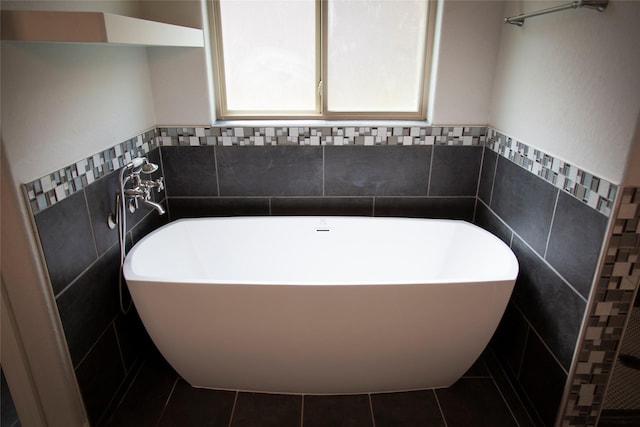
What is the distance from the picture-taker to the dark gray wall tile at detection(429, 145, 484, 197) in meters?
2.29

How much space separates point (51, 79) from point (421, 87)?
5.73 ft

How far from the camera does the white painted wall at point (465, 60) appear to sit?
2.06m

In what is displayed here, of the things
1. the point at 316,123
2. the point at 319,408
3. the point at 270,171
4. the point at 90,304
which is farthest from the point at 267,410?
the point at 316,123

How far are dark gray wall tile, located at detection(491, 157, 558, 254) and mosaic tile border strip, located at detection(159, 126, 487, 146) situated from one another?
0.30 m

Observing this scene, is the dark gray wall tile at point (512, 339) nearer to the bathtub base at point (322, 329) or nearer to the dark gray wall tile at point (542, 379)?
the dark gray wall tile at point (542, 379)

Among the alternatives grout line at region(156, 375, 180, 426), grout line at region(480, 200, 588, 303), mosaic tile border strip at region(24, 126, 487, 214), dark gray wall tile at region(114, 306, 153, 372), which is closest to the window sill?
mosaic tile border strip at region(24, 126, 487, 214)

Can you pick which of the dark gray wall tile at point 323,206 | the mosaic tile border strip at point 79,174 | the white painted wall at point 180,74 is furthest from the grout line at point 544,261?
the mosaic tile border strip at point 79,174

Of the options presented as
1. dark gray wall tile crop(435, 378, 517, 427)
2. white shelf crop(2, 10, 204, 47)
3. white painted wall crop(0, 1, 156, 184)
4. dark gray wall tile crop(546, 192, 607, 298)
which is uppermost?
white shelf crop(2, 10, 204, 47)

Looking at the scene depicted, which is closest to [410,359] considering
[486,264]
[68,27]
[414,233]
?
[486,264]

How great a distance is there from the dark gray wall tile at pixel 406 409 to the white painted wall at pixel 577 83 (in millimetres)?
1176

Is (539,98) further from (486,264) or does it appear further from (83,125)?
(83,125)

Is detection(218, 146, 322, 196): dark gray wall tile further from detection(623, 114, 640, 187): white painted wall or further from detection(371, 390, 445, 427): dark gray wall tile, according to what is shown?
detection(623, 114, 640, 187): white painted wall

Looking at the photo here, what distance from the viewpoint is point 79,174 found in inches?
60.7

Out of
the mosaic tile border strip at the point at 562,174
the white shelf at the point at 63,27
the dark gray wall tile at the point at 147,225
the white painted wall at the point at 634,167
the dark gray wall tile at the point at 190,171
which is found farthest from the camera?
the dark gray wall tile at the point at 190,171
